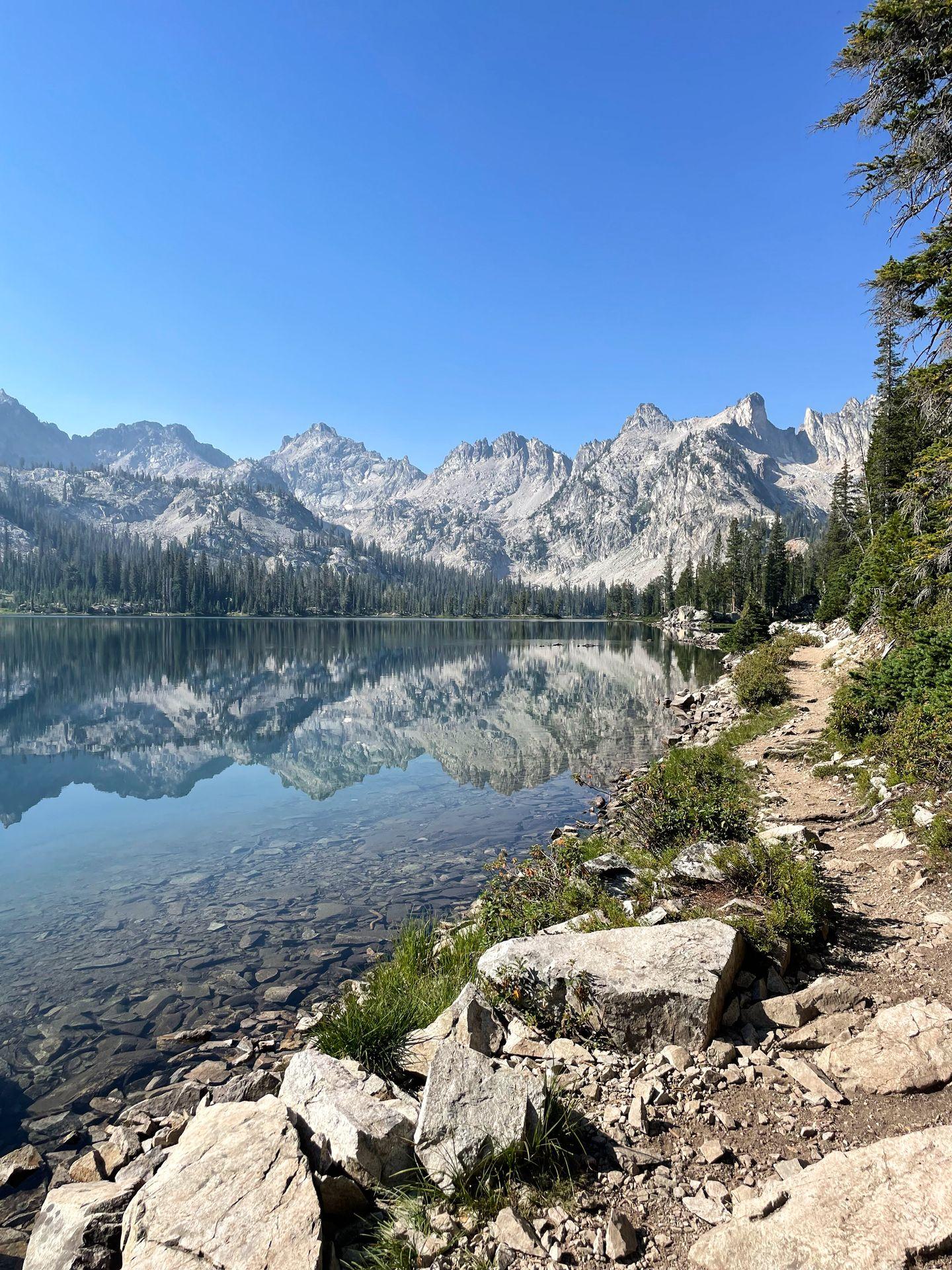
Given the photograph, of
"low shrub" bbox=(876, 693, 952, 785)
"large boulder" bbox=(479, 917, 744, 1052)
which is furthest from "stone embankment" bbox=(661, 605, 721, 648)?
"large boulder" bbox=(479, 917, 744, 1052)

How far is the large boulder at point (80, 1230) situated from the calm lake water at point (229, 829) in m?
Result: 3.52

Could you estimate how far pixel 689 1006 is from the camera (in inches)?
250

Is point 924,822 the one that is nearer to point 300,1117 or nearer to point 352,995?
point 352,995

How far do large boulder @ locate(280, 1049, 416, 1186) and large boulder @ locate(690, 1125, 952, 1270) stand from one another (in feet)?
8.04

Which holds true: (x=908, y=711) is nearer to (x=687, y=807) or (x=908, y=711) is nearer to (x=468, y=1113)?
(x=687, y=807)

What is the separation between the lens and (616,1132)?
552cm

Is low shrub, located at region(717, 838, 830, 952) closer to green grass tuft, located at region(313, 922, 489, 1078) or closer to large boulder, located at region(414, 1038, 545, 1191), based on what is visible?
large boulder, located at region(414, 1038, 545, 1191)

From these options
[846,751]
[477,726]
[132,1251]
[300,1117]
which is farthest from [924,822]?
[477,726]

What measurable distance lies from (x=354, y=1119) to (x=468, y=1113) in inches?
41.2

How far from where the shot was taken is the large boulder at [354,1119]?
5.27 meters

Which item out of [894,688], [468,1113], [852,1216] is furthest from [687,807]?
[852,1216]

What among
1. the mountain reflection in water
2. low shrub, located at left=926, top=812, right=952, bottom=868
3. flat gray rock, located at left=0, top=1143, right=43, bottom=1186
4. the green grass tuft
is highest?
low shrub, located at left=926, top=812, right=952, bottom=868

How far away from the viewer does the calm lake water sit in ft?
35.6

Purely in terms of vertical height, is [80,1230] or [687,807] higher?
[687,807]
